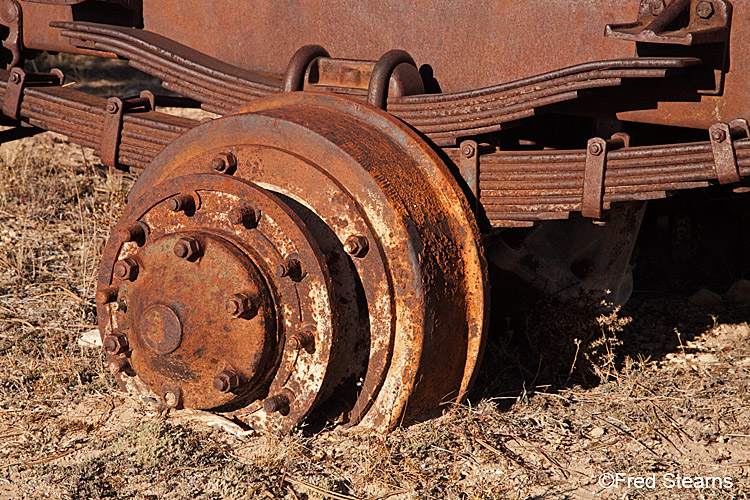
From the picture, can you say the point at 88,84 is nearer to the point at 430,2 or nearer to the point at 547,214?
the point at 430,2

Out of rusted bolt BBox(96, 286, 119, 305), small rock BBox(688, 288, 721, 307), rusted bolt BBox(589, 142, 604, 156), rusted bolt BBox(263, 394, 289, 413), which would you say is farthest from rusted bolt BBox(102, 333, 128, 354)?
small rock BBox(688, 288, 721, 307)

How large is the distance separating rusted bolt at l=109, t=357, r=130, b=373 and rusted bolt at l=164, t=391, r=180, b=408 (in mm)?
188

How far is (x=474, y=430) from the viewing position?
282cm

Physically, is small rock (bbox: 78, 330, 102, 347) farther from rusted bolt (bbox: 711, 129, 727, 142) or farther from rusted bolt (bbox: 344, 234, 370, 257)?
rusted bolt (bbox: 711, 129, 727, 142)

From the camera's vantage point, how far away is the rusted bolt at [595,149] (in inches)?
99.7

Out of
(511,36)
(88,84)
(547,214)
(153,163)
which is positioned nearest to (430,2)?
(511,36)

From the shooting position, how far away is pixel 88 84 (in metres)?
7.14

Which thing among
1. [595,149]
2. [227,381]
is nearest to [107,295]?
[227,381]

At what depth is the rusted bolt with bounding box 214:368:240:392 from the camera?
2523 mm

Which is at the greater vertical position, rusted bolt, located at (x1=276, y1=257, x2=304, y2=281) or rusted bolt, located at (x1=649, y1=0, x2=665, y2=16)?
rusted bolt, located at (x1=649, y1=0, x2=665, y2=16)

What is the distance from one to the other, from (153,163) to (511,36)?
4.36ft

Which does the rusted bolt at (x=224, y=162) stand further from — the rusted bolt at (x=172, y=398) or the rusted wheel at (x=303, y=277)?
the rusted bolt at (x=172, y=398)

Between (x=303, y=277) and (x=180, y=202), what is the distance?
0.47 meters

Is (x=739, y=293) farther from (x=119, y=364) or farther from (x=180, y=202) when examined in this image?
(x=119, y=364)
